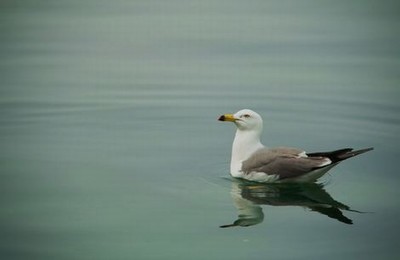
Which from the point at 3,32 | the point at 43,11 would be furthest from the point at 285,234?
the point at 43,11

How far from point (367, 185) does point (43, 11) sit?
32.8ft

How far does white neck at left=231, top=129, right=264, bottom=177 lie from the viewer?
9.04 metres

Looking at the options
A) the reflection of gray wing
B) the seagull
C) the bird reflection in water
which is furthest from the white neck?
the bird reflection in water

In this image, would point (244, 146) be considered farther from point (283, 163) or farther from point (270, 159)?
point (283, 163)

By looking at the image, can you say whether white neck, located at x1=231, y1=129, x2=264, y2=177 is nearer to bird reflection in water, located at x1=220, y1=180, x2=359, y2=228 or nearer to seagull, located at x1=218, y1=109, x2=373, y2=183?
seagull, located at x1=218, y1=109, x2=373, y2=183

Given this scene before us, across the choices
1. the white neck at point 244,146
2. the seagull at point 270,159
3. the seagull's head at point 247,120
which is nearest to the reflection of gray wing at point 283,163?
the seagull at point 270,159

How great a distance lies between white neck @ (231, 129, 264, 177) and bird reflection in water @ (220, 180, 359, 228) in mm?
249

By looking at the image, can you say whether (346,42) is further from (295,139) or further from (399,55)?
(295,139)

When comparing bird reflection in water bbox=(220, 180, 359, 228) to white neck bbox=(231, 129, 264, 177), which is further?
white neck bbox=(231, 129, 264, 177)

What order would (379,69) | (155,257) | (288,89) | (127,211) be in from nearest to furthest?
1. (155,257)
2. (127,211)
3. (288,89)
4. (379,69)

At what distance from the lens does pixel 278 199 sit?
8477 mm

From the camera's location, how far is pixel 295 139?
1016cm

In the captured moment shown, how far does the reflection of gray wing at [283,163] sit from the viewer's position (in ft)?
28.3

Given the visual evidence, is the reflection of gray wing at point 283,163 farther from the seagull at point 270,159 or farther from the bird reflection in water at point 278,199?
the bird reflection in water at point 278,199
